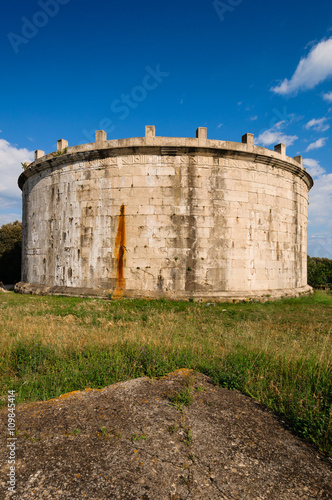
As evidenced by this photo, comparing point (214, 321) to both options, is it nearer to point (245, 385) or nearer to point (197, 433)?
point (245, 385)

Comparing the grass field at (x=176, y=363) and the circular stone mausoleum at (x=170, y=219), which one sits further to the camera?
the circular stone mausoleum at (x=170, y=219)

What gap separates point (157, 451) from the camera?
2.55 m

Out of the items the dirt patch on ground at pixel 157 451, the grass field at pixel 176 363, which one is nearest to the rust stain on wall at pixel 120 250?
the grass field at pixel 176 363

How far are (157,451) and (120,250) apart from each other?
9.40m

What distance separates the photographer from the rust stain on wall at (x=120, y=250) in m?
11.5

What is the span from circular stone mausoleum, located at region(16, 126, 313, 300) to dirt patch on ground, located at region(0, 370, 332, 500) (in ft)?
25.6

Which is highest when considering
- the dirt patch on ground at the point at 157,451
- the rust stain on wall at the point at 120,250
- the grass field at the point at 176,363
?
the rust stain on wall at the point at 120,250

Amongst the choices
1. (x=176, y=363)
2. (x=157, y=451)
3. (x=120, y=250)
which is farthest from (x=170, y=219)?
(x=157, y=451)

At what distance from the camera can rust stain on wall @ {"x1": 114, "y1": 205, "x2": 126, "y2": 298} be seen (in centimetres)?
1150

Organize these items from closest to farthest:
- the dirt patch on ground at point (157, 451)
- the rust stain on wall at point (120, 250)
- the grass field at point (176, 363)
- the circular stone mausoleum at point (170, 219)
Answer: the dirt patch on ground at point (157, 451), the grass field at point (176, 363), the circular stone mausoleum at point (170, 219), the rust stain on wall at point (120, 250)

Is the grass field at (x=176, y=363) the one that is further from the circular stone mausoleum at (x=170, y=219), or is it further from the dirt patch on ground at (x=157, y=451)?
the circular stone mausoleum at (x=170, y=219)

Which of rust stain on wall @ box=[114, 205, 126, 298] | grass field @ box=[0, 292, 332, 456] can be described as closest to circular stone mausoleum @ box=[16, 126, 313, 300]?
rust stain on wall @ box=[114, 205, 126, 298]

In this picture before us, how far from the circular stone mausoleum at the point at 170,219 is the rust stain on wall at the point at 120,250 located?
42mm

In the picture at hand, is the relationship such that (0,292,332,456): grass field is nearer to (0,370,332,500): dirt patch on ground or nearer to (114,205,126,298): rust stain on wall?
(0,370,332,500): dirt patch on ground
